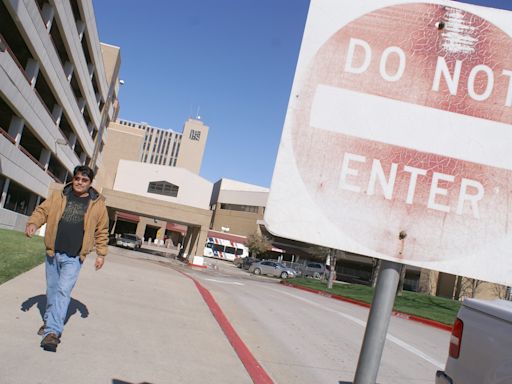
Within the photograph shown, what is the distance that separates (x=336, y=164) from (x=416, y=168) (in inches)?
11.3

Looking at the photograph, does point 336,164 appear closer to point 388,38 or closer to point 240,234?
point 388,38

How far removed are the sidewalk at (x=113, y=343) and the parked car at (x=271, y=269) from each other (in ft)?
115

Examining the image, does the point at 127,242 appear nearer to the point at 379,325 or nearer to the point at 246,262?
the point at 246,262

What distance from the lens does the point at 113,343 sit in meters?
5.42

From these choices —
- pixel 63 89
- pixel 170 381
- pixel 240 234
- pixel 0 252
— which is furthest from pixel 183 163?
pixel 170 381

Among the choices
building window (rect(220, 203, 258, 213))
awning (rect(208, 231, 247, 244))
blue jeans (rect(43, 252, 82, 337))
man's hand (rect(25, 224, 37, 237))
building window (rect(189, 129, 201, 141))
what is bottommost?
awning (rect(208, 231, 247, 244))

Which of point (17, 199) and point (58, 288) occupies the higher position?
point (58, 288)

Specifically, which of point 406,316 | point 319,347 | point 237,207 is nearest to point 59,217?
point 319,347

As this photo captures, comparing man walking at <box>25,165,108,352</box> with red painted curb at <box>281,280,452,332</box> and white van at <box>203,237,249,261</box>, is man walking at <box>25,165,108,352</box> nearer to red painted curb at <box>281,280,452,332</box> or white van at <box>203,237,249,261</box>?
red painted curb at <box>281,280,452,332</box>

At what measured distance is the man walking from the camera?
508 cm

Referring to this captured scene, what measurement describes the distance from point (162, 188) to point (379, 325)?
4902 cm

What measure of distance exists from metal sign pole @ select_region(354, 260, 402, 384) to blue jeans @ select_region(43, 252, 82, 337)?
12.8ft

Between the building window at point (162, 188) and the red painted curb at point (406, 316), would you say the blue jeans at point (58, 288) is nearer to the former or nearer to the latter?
the red painted curb at point (406, 316)

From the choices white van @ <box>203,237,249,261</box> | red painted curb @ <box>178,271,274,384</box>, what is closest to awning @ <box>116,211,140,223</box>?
white van @ <box>203,237,249,261</box>
